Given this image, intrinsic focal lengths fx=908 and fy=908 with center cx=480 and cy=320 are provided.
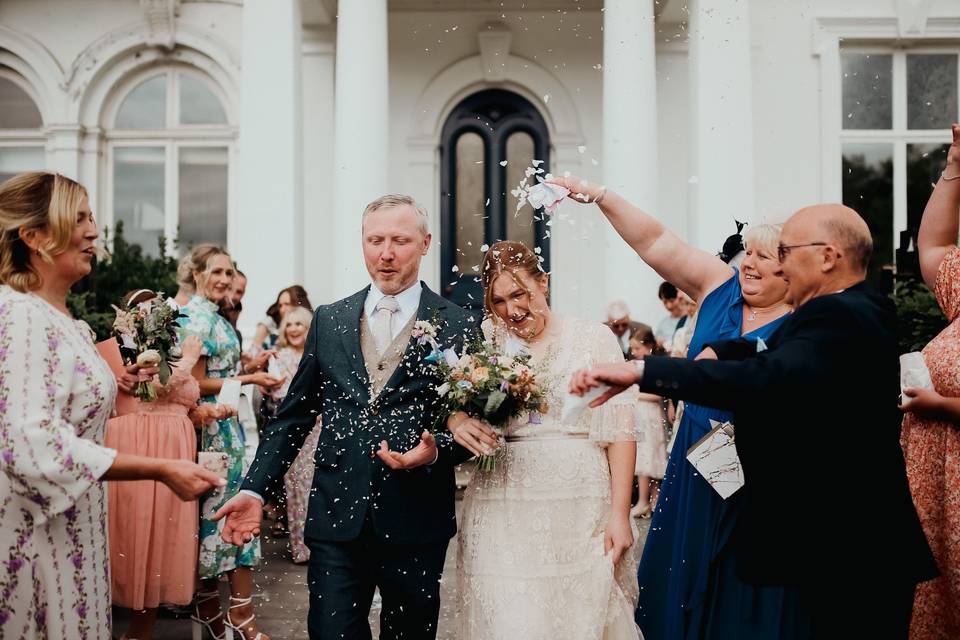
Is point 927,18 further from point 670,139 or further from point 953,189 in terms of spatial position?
point 953,189

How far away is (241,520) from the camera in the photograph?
335cm

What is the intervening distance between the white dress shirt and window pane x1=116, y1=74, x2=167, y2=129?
10.8 meters

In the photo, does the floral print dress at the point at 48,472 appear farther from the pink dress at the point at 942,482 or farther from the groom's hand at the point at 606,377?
the pink dress at the point at 942,482

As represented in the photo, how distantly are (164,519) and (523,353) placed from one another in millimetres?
2516

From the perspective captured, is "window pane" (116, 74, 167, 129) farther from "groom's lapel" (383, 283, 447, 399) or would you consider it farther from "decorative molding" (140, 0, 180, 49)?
"groom's lapel" (383, 283, 447, 399)

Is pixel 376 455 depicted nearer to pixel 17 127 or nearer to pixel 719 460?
pixel 719 460

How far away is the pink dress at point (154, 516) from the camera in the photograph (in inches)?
187

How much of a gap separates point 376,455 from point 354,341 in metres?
0.45

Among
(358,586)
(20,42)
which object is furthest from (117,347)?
(20,42)

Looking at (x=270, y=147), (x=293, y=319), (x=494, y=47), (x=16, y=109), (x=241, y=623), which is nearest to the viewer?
(x=241, y=623)

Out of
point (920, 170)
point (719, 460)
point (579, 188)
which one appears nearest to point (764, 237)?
point (579, 188)

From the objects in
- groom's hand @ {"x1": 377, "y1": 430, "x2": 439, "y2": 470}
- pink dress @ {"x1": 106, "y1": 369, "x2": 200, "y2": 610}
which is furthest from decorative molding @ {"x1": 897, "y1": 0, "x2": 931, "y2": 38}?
groom's hand @ {"x1": 377, "y1": 430, "x2": 439, "y2": 470}

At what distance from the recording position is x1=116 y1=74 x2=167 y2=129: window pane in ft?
43.4

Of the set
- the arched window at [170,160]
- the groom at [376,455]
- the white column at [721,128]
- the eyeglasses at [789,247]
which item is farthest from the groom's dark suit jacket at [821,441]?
the arched window at [170,160]
